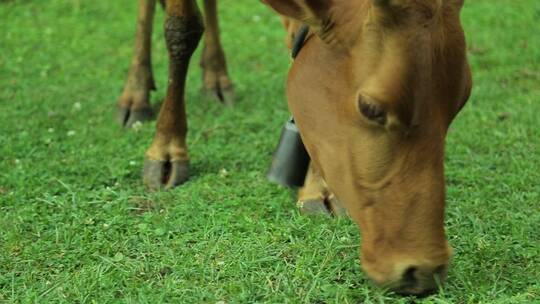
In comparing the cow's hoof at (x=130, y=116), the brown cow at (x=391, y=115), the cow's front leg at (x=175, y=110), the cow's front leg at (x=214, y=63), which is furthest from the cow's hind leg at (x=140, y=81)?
the brown cow at (x=391, y=115)

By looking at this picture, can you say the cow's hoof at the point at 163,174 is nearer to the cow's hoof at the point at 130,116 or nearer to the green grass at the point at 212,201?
the green grass at the point at 212,201

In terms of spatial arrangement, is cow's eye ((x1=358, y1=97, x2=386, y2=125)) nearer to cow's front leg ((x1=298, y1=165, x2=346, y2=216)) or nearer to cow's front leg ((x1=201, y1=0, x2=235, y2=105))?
cow's front leg ((x1=298, y1=165, x2=346, y2=216))

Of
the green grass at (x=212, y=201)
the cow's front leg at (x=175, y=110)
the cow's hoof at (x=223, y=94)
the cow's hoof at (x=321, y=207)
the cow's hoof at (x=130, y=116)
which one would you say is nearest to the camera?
the green grass at (x=212, y=201)

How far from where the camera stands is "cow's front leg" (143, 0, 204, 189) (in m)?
4.79

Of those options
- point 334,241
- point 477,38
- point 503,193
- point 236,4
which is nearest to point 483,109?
point 503,193

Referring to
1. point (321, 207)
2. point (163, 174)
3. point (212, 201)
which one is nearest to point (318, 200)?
point (321, 207)

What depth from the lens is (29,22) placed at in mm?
8672

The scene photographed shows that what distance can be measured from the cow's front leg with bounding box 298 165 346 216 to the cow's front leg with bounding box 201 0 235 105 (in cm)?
207

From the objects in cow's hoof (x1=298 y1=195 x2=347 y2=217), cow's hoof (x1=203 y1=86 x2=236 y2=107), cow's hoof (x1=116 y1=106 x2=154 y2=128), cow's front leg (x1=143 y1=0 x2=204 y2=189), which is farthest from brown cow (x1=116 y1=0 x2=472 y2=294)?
cow's hoof (x1=203 y1=86 x2=236 y2=107)

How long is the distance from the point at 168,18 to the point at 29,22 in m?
4.28

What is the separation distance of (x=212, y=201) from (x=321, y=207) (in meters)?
0.56

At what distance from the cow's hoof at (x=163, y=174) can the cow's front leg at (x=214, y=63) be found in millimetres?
1584

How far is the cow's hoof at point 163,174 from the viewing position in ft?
15.8

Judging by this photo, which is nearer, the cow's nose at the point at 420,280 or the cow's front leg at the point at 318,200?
the cow's nose at the point at 420,280
